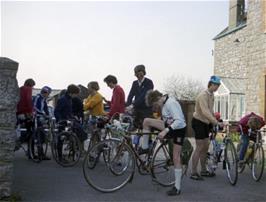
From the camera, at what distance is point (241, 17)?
33.6 metres

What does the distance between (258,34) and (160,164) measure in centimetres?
1406

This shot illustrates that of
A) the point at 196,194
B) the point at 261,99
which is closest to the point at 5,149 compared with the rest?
the point at 196,194

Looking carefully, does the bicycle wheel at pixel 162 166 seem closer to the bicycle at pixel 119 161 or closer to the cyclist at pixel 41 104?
the bicycle at pixel 119 161

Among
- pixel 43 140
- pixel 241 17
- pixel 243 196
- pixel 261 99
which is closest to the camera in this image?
pixel 243 196

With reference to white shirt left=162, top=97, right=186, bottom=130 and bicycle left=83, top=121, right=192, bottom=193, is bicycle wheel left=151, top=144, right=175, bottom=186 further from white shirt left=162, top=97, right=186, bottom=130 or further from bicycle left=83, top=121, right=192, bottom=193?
white shirt left=162, top=97, right=186, bottom=130

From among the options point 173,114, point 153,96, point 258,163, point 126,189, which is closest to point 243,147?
point 258,163

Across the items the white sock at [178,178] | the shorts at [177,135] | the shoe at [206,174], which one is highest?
the shorts at [177,135]

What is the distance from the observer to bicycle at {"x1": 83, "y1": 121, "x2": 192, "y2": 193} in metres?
6.94

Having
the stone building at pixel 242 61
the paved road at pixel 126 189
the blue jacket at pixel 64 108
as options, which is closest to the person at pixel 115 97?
the blue jacket at pixel 64 108

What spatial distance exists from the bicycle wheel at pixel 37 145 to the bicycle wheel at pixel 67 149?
543mm

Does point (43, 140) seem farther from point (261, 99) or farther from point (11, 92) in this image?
point (261, 99)

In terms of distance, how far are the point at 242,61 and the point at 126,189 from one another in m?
24.2

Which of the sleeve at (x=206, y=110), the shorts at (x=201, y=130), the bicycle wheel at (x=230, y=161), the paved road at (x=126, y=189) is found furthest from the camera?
the shorts at (x=201, y=130)

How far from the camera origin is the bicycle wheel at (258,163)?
841 cm
